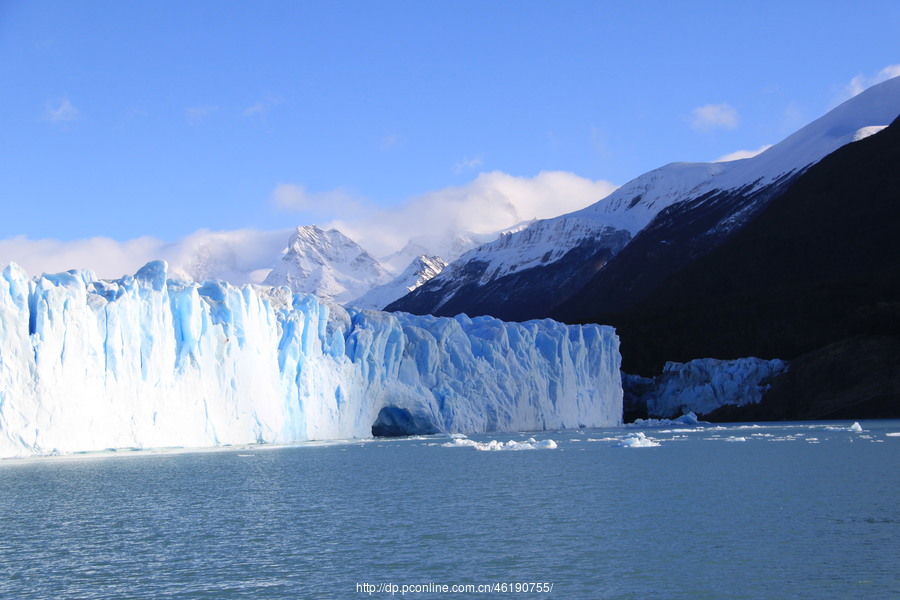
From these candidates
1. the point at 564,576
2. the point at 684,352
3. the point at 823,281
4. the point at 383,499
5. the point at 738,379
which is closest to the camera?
the point at 564,576

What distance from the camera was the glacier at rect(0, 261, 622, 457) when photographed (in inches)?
1054

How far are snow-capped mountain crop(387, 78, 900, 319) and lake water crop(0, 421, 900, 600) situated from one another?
83.5 metres

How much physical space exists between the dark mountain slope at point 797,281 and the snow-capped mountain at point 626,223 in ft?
35.1

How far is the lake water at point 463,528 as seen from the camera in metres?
11.6

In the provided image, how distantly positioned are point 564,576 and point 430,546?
2659mm

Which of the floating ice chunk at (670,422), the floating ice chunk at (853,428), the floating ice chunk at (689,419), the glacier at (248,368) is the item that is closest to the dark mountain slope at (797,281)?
the floating ice chunk at (670,422)

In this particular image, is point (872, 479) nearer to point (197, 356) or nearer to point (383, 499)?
point (383, 499)

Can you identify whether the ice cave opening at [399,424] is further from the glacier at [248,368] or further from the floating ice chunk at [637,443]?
the floating ice chunk at [637,443]

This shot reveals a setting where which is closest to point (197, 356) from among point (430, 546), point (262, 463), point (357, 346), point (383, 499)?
point (262, 463)

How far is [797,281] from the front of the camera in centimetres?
7356

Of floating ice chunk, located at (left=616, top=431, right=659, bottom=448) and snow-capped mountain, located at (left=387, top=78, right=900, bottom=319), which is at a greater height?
snow-capped mountain, located at (left=387, top=78, right=900, bottom=319)

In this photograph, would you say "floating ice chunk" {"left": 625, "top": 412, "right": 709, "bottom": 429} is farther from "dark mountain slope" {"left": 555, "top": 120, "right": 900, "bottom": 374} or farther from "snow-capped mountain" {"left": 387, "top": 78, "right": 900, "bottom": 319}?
"snow-capped mountain" {"left": 387, "top": 78, "right": 900, "bottom": 319}

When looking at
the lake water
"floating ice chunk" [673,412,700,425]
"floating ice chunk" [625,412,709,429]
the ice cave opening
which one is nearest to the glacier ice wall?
"floating ice chunk" [625,412,709,429]

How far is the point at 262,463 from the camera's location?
2805 centimetres
